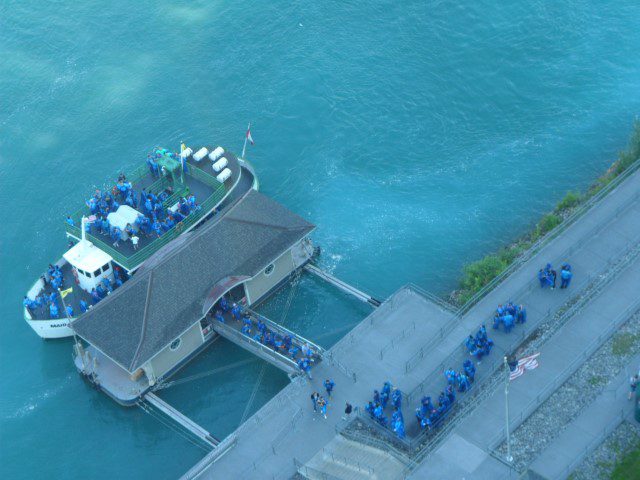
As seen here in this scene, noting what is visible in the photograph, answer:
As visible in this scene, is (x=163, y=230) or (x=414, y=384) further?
Result: (x=163, y=230)

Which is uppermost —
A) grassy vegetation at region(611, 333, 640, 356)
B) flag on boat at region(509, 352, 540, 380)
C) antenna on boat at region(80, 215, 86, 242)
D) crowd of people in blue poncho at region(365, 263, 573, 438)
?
flag on boat at region(509, 352, 540, 380)

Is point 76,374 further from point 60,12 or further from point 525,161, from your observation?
point 60,12

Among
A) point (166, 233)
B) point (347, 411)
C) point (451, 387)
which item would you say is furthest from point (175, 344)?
point (451, 387)

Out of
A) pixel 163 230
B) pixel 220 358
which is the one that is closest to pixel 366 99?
pixel 163 230

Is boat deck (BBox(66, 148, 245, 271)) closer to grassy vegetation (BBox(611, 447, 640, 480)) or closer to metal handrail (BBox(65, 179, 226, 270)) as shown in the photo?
metal handrail (BBox(65, 179, 226, 270))

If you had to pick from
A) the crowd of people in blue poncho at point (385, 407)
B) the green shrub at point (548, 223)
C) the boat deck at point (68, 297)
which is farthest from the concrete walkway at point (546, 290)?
the boat deck at point (68, 297)

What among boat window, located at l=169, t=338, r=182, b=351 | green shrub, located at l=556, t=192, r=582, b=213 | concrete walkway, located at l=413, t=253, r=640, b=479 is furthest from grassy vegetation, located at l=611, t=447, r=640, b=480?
boat window, located at l=169, t=338, r=182, b=351
